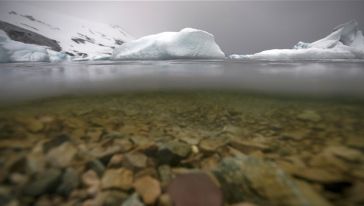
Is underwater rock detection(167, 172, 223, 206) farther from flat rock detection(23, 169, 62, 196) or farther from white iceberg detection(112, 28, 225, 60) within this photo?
white iceberg detection(112, 28, 225, 60)

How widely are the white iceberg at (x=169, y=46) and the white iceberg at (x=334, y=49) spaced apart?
59.4 ft

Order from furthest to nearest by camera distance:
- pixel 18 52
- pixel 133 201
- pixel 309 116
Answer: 1. pixel 18 52
2. pixel 309 116
3. pixel 133 201

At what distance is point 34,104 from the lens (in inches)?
211

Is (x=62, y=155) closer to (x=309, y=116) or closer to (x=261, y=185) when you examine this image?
(x=261, y=185)

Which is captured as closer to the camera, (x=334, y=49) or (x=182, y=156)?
(x=182, y=156)

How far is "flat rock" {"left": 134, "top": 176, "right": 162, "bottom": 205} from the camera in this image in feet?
5.77

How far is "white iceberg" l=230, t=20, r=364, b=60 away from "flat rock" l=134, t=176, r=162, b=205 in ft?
157

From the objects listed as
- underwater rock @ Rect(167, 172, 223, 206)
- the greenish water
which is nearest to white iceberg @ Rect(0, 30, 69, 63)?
the greenish water

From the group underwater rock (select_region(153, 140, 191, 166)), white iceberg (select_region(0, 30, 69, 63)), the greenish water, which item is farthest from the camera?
white iceberg (select_region(0, 30, 69, 63))

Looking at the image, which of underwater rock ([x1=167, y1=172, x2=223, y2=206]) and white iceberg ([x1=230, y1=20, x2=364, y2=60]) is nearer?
underwater rock ([x1=167, y1=172, x2=223, y2=206])

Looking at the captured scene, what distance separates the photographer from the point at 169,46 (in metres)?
36.3

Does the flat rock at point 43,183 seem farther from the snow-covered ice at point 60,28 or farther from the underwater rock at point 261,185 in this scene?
the snow-covered ice at point 60,28

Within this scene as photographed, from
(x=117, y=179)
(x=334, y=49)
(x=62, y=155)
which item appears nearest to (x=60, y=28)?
(x=334, y=49)

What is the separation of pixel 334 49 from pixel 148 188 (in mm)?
54630
